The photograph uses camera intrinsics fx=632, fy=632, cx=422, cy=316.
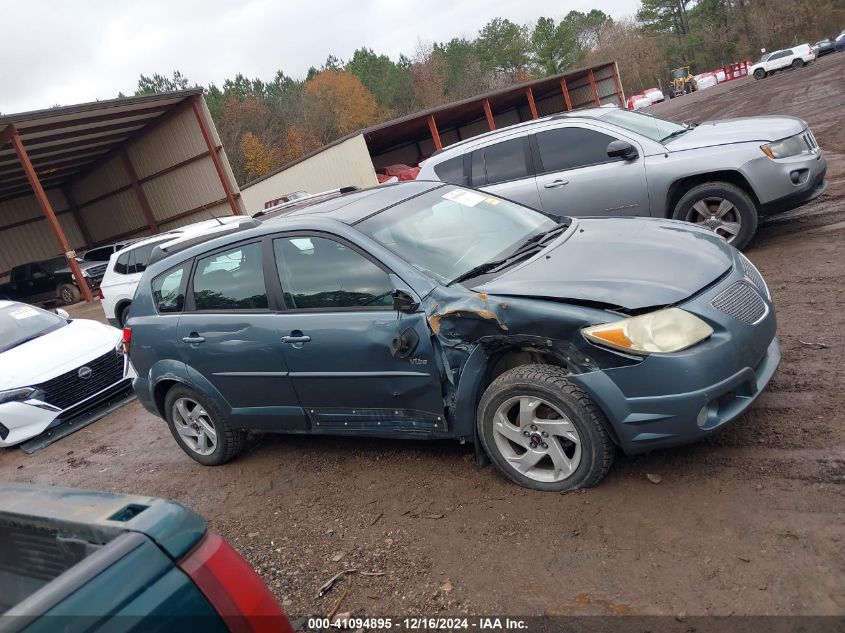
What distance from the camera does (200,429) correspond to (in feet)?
16.6

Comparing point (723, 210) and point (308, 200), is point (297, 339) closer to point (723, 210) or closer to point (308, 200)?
point (308, 200)

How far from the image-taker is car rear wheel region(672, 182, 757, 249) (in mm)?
6379

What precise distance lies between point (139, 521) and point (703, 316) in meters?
2.65

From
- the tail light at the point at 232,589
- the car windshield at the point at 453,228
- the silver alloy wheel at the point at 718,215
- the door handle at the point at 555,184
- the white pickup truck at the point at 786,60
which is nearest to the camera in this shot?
the tail light at the point at 232,589

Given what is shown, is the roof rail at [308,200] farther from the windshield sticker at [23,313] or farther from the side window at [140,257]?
the side window at [140,257]

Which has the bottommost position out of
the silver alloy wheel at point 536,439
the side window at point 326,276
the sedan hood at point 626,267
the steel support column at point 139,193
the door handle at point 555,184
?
the silver alloy wheel at point 536,439

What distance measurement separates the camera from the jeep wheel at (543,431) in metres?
3.21

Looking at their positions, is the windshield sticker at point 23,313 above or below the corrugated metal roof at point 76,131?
below

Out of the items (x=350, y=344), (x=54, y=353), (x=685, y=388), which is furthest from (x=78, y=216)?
(x=685, y=388)

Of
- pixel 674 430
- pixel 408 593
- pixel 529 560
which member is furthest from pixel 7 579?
pixel 674 430

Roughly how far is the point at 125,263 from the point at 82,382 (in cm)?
497

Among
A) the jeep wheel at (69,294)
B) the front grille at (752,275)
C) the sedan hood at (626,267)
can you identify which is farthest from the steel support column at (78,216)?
the front grille at (752,275)

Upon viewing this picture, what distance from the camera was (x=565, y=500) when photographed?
11.1 ft

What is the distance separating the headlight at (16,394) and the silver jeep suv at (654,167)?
5473 millimetres
